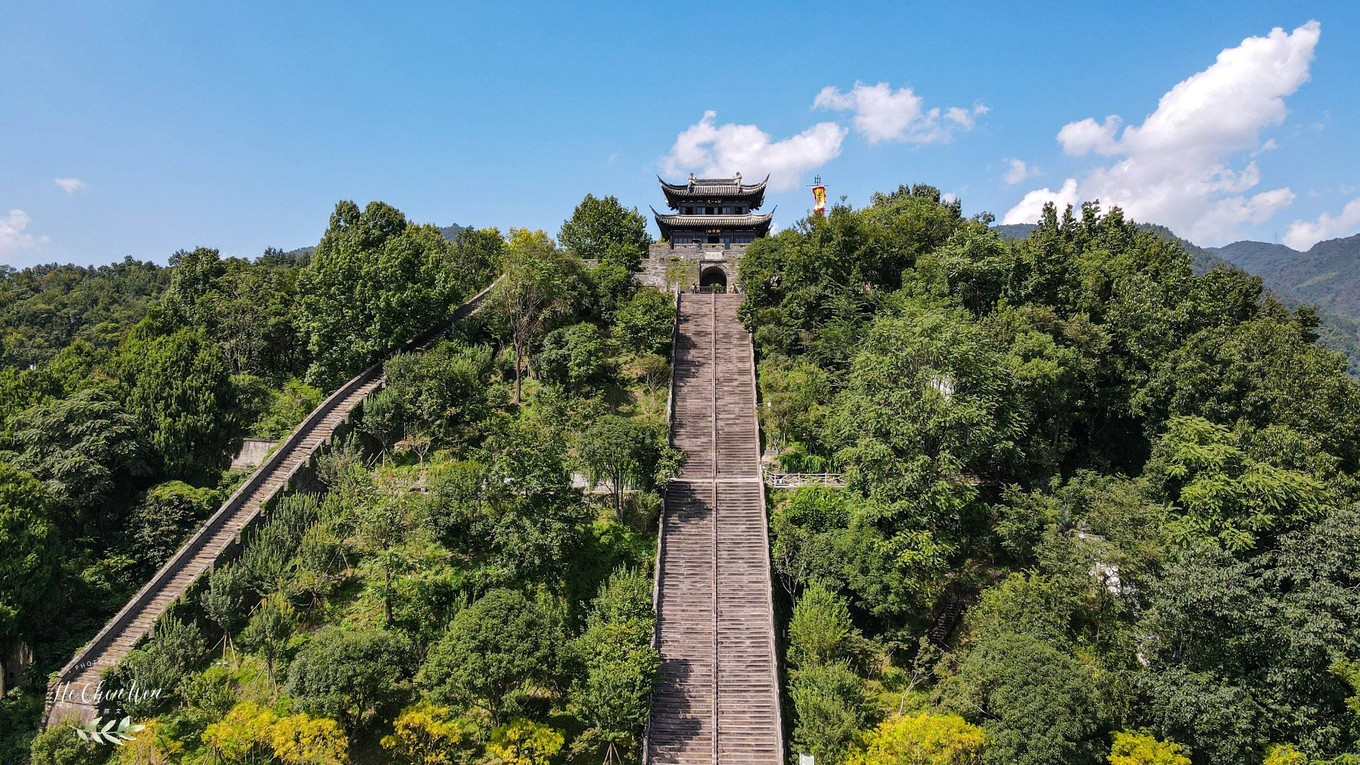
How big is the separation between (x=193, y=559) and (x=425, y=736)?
10771 mm

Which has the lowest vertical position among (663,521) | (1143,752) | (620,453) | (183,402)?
(1143,752)

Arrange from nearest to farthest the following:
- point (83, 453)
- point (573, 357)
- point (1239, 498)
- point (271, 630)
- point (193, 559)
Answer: point (1239, 498) < point (271, 630) < point (193, 559) < point (83, 453) < point (573, 357)

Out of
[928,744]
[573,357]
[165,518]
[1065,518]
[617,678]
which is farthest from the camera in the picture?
[573,357]

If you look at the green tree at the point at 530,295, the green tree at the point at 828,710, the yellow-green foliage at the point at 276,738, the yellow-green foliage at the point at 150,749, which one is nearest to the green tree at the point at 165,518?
the yellow-green foliage at the point at 150,749

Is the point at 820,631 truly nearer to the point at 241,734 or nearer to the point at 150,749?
the point at 241,734

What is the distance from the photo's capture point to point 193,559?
22.4m

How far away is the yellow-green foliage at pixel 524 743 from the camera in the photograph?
55.3 feet

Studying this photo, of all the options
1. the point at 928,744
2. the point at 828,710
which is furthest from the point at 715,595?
the point at 928,744

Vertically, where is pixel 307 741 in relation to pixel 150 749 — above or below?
above

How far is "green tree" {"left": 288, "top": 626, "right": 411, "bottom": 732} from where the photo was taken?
57.3ft

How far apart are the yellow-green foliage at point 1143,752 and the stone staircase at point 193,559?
2492cm

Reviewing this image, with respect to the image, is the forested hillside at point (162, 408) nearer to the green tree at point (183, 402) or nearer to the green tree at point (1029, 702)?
the green tree at point (183, 402)

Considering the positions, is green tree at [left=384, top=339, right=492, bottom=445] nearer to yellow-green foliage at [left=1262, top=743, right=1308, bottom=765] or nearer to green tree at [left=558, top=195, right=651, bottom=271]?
green tree at [left=558, top=195, right=651, bottom=271]

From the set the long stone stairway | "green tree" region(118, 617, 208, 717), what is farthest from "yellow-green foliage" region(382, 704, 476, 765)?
"green tree" region(118, 617, 208, 717)
